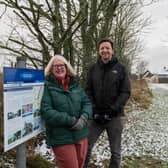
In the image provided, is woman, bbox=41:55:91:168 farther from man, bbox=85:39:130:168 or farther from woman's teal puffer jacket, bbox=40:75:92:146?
man, bbox=85:39:130:168

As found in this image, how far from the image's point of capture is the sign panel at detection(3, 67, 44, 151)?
344 cm

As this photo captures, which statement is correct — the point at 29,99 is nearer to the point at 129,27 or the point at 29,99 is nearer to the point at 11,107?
the point at 11,107

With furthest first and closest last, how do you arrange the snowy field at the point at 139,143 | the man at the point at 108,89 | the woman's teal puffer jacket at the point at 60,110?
the snowy field at the point at 139,143, the man at the point at 108,89, the woman's teal puffer jacket at the point at 60,110

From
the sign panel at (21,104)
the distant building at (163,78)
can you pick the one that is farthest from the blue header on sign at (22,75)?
the distant building at (163,78)

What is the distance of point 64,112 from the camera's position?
4219mm

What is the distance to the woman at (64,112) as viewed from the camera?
4.19 meters

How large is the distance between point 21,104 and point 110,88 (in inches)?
66.9

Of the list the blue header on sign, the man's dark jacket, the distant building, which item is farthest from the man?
the distant building

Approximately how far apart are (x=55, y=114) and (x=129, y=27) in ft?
58.5

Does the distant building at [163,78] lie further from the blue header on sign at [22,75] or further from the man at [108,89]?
the blue header on sign at [22,75]

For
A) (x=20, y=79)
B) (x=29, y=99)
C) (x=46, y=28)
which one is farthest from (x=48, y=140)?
(x=46, y=28)

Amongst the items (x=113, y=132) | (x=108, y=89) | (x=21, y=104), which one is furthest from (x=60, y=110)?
(x=113, y=132)

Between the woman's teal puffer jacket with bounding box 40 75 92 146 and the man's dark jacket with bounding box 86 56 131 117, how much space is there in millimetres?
699

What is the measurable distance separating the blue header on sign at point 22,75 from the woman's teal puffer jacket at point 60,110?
0.50 ft
